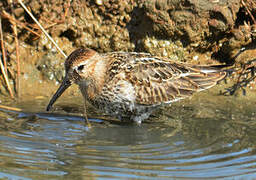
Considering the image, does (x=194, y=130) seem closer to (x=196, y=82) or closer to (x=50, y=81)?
(x=196, y=82)

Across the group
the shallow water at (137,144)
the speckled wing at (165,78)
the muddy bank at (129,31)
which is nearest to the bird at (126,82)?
the speckled wing at (165,78)

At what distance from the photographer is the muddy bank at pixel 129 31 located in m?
7.55

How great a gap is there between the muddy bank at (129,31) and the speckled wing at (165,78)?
1.04 m

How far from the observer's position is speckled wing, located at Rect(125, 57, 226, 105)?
21.0ft

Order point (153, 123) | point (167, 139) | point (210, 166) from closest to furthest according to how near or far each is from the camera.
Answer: point (210, 166), point (167, 139), point (153, 123)

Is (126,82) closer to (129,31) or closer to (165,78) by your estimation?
(165,78)

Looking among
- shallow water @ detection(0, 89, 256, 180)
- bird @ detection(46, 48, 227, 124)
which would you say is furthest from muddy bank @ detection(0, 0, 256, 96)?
bird @ detection(46, 48, 227, 124)

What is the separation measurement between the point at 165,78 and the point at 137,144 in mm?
1460

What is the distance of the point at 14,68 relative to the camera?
7727mm

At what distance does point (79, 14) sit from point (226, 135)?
11.9 ft

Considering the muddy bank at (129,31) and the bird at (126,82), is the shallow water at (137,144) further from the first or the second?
the muddy bank at (129,31)

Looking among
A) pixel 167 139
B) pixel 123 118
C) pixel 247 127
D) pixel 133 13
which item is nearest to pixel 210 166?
pixel 167 139

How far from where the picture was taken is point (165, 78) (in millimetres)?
6625

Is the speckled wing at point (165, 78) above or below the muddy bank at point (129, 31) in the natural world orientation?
below
